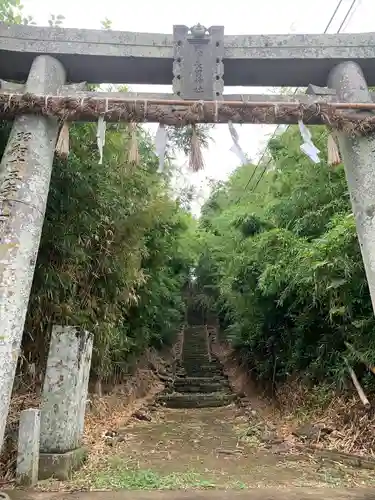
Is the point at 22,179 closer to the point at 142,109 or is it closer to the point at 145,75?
the point at 142,109

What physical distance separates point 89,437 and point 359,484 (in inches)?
140

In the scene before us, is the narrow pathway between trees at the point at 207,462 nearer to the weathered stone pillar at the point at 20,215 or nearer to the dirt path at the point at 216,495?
the dirt path at the point at 216,495

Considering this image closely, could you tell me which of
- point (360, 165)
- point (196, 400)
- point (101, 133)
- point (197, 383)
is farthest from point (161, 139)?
point (197, 383)

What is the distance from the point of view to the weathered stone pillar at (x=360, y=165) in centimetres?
366

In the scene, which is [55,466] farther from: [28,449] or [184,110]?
[184,110]

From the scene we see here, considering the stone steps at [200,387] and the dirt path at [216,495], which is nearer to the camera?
the dirt path at [216,495]

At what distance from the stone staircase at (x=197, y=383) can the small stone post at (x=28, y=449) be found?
7.34m

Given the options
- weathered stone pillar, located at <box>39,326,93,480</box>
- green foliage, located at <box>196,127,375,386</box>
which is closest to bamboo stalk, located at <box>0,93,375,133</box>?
green foliage, located at <box>196,127,375,386</box>

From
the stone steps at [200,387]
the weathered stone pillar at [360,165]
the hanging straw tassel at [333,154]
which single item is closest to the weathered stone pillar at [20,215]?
the hanging straw tassel at [333,154]

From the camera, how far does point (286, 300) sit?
8.13 m

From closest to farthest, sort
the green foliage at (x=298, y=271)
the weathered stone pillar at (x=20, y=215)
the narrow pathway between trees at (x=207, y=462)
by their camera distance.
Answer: the weathered stone pillar at (x=20, y=215) < the narrow pathway between trees at (x=207, y=462) < the green foliage at (x=298, y=271)

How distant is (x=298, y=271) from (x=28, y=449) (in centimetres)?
405

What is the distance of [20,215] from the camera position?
3.46 metres

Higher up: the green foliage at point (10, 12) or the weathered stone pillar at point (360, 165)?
the green foliage at point (10, 12)
